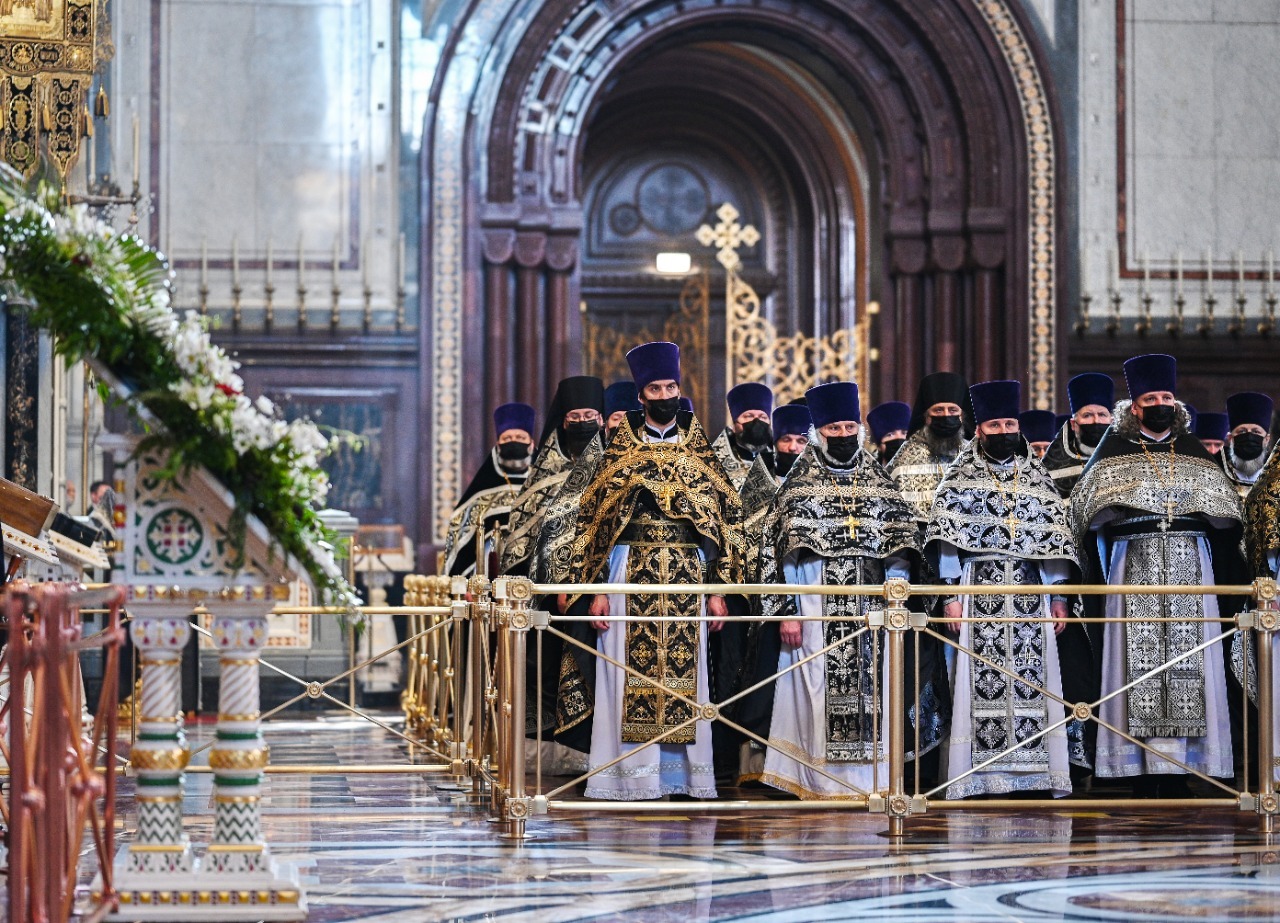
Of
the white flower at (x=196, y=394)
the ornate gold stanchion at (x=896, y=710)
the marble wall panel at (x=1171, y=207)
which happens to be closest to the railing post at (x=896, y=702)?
the ornate gold stanchion at (x=896, y=710)

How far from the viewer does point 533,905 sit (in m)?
5.73

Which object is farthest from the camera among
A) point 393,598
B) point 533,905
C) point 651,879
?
point 393,598

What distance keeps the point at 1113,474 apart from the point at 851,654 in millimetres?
1633

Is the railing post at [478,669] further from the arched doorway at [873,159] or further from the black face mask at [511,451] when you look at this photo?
the arched doorway at [873,159]

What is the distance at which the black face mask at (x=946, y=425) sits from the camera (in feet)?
32.3

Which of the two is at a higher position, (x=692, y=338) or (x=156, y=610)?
(x=692, y=338)

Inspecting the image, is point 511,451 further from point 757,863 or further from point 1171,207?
point 1171,207

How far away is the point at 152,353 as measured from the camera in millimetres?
5145

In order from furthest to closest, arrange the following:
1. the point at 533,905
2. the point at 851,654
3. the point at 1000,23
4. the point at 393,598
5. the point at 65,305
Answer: the point at 1000,23, the point at 393,598, the point at 851,654, the point at 533,905, the point at 65,305

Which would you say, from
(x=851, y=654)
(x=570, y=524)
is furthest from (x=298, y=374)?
(x=851, y=654)

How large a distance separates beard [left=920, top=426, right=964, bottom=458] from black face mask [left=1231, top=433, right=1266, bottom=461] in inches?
70.4

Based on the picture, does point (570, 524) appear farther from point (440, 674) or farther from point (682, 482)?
point (440, 674)

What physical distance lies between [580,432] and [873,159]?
28.0 feet

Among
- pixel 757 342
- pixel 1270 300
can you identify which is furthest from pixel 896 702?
pixel 757 342
